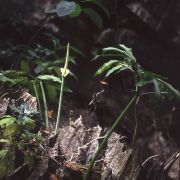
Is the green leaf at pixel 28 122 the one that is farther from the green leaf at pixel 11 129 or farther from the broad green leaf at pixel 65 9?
the broad green leaf at pixel 65 9

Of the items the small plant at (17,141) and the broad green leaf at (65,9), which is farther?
the broad green leaf at (65,9)

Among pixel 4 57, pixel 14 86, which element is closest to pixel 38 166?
pixel 14 86

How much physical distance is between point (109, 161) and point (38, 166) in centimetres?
37

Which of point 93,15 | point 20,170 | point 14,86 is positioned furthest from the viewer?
point 93,15

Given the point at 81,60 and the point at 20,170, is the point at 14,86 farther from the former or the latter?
the point at 81,60

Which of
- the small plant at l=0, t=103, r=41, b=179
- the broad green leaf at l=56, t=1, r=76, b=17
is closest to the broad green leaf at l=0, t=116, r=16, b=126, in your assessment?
the small plant at l=0, t=103, r=41, b=179

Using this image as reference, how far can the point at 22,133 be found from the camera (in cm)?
162

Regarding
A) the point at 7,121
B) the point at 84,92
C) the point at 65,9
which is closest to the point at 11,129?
the point at 7,121

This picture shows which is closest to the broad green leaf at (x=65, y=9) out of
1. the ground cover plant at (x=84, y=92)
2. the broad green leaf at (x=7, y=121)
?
the ground cover plant at (x=84, y=92)

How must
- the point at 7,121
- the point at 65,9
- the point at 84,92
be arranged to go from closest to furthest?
the point at 7,121 < the point at 65,9 < the point at 84,92

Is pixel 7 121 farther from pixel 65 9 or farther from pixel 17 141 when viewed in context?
pixel 65 9

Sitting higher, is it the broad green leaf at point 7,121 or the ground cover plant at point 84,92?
the broad green leaf at point 7,121

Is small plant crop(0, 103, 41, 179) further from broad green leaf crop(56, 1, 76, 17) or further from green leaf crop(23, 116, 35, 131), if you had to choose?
broad green leaf crop(56, 1, 76, 17)

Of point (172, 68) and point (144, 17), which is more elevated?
point (144, 17)
